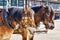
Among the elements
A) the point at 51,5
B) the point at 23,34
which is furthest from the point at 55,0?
the point at 23,34

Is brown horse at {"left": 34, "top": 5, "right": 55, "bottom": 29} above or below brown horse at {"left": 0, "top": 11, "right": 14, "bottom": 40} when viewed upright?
above

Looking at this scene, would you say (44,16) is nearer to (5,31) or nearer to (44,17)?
(44,17)

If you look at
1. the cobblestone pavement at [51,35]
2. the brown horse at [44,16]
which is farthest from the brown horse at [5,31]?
the brown horse at [44,16]

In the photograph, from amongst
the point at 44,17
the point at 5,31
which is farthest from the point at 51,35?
the point at 5,31

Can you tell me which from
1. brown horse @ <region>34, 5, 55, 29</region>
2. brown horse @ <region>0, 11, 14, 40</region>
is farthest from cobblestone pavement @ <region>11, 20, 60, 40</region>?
brown horse @ <region>0, 11, 14, 40</region>

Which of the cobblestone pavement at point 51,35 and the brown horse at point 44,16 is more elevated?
the brown horse at point 44,16

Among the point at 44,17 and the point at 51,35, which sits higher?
the point at 44,17

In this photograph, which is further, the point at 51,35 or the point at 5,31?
the point at 51,35

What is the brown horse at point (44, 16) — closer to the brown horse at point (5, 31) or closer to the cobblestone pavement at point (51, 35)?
the cobblestone pavement at point (51, 35)

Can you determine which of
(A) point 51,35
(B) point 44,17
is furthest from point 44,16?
(A) point 51,35

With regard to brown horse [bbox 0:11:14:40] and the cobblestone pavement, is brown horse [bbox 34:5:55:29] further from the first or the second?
brown horse [bbox 0:11:14:40]

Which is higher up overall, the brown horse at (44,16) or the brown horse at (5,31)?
the brown horse at (44,16)

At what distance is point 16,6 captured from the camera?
14.7 feet

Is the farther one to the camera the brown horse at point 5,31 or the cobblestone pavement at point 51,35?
the cobblestone pavement at point 51,35
